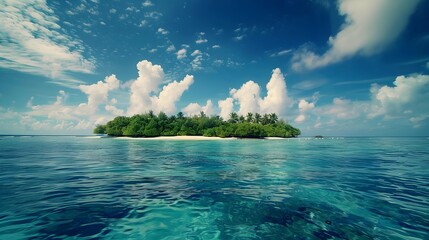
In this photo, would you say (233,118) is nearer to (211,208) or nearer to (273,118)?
(273,118)

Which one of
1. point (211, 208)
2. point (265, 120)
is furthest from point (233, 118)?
point (211, 208)

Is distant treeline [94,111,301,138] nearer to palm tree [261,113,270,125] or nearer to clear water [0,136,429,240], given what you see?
palm tree [261,113,270,125]

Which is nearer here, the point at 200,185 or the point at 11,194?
the point at 11,194

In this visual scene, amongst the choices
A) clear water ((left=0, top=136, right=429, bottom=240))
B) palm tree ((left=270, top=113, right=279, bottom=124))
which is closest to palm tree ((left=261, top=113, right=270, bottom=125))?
palm tree ((left=270, top=113, right=279, bottom=124))

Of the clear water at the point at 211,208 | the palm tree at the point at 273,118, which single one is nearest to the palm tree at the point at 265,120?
the palm tree at the point at 273,118

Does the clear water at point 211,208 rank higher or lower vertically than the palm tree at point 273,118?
lower

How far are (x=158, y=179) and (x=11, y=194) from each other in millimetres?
6577

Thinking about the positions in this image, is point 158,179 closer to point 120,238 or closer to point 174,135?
point 120,238

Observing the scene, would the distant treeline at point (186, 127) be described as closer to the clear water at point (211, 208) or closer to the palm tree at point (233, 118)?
Result: the palm tree at point (233, 118)

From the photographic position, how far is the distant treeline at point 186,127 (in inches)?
4163

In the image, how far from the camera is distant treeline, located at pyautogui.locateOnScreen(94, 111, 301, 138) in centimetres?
10575

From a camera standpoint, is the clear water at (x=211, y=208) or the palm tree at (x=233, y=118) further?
the palm tree at (x=233, y=118)

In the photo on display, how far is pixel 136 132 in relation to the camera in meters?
105

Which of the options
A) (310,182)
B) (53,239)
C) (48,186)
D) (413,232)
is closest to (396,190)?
(310,182)
